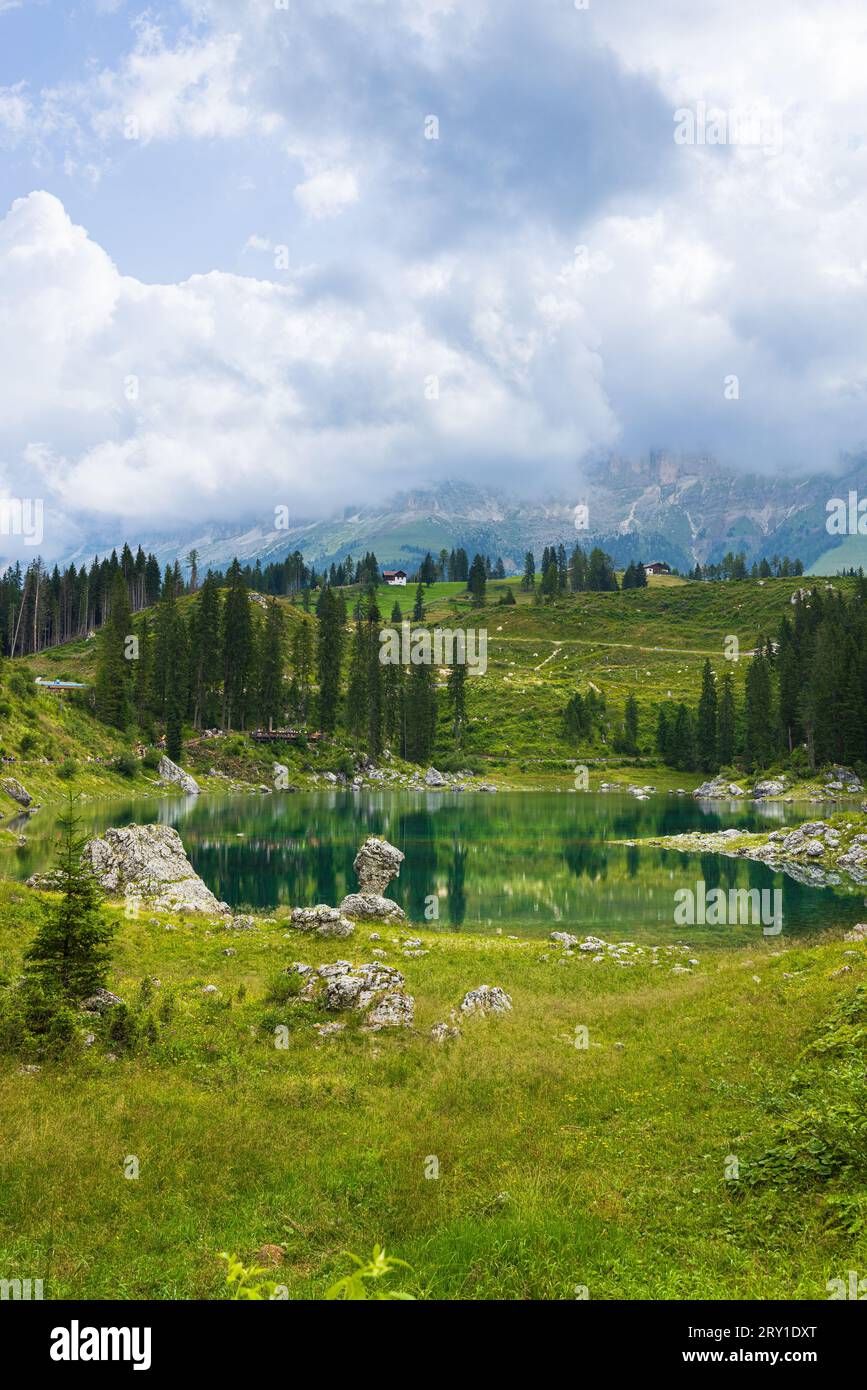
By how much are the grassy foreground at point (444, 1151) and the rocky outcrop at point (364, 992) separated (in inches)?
29.8

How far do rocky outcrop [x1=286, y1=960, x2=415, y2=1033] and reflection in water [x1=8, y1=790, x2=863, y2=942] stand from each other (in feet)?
49.8

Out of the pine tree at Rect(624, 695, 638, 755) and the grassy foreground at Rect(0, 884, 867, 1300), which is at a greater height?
the grassy foreground at Rect(0, 884, 867, 1300)

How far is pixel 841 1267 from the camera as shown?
8258mm

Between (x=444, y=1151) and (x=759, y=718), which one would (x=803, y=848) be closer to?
(x=444, y=1151)

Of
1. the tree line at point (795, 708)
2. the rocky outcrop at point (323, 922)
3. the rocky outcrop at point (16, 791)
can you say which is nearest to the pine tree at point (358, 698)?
the tree line at point (795, 708)

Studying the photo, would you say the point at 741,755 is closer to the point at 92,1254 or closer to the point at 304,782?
the point at 304,782

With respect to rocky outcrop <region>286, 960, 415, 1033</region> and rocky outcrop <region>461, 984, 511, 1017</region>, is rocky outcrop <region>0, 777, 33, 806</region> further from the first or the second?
rocky outcrop <region>461, 984, 511, 1017</region>

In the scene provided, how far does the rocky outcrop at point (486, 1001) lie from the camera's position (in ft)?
73.6

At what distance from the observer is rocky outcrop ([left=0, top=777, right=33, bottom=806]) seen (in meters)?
70.8

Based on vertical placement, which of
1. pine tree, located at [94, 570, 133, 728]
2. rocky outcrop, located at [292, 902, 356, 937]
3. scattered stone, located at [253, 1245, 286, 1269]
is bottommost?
rocky outcrop, located at [292, 902, 356, 937]

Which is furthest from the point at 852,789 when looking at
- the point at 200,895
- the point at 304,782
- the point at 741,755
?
the point at 200,895

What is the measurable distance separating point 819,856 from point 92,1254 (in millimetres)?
60707

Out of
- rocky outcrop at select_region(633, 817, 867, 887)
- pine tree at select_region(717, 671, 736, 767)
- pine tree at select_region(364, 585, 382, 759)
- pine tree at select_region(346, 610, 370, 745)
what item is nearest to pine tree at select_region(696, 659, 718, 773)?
pine tree at select_region(717, 671, 736, 767)

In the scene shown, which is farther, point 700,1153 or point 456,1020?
point 456,1020
